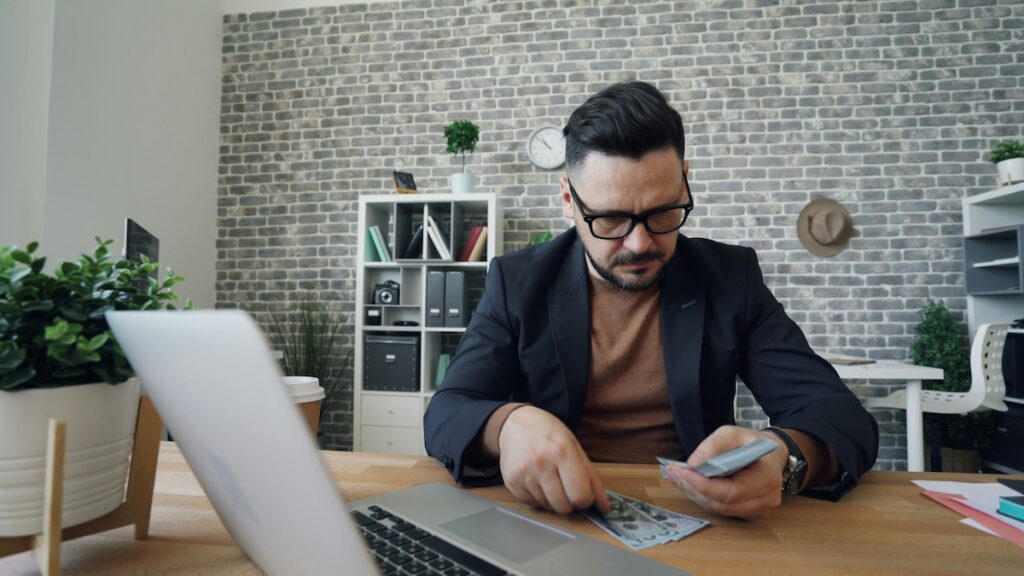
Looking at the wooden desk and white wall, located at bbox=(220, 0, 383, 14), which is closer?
the wooden desk

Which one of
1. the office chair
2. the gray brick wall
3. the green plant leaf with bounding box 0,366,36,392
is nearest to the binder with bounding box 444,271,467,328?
the gray brick wall

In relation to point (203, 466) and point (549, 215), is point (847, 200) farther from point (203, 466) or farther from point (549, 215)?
point (203, 466)

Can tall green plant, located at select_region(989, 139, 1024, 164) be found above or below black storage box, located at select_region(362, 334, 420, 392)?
above

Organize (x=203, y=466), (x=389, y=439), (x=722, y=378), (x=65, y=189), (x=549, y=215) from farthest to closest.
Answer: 1. (x=549, y=215)
2. (x=389, y=439)
3. (x=65, y=189)
4. (x=722, y=378)
5. (x=203, y=466)

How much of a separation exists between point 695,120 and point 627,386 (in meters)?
2.99

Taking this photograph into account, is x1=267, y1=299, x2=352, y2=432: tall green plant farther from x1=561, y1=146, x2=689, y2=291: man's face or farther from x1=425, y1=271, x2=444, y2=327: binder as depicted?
x1=561, y1=146, x2=689, y2=291: man's face

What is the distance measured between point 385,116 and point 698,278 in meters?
3.32

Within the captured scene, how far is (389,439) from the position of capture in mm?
3531

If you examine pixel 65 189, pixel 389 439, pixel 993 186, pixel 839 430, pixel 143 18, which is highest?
pixel 143 18

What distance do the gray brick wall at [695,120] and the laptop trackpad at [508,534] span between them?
3.24 metres

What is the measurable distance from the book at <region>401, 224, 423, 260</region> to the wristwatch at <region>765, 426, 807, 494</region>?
295 centimetres

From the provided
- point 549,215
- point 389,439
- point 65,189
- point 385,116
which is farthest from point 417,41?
point 389,439

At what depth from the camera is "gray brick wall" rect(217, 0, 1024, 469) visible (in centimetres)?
355

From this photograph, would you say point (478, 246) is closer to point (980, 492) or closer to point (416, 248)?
point (416, 248)
